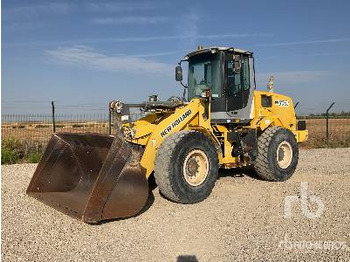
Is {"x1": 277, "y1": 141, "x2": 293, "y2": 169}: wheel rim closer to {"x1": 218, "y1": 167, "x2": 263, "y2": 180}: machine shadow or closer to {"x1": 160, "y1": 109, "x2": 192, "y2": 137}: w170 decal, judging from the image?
{"x1": 218, "y1": 167, "x2": 263, "y2": 180}: machine shadow

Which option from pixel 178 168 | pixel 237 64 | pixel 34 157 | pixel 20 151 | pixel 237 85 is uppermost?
pixel 237 64

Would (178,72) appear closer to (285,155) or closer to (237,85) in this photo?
(237,85)

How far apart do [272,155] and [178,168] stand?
2.91 m

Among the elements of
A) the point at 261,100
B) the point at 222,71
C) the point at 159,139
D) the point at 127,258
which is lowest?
the point at 127,258

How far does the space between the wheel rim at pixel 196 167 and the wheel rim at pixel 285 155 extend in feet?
8.24

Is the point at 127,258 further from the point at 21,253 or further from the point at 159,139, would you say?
the point at 159,139

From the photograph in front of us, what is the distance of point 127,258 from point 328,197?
4.24m

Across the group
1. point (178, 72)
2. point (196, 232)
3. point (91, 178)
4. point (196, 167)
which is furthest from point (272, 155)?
point (91, 178)

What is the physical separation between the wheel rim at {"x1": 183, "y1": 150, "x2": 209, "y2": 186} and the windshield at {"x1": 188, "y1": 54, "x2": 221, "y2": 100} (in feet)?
5.44

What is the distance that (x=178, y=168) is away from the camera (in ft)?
21.2

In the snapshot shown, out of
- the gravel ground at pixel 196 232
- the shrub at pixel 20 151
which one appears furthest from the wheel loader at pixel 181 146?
the shrub at pixel 20 151

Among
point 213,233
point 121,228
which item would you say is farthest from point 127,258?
point 213,233

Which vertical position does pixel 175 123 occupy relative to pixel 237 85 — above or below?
below

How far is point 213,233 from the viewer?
5.43m
